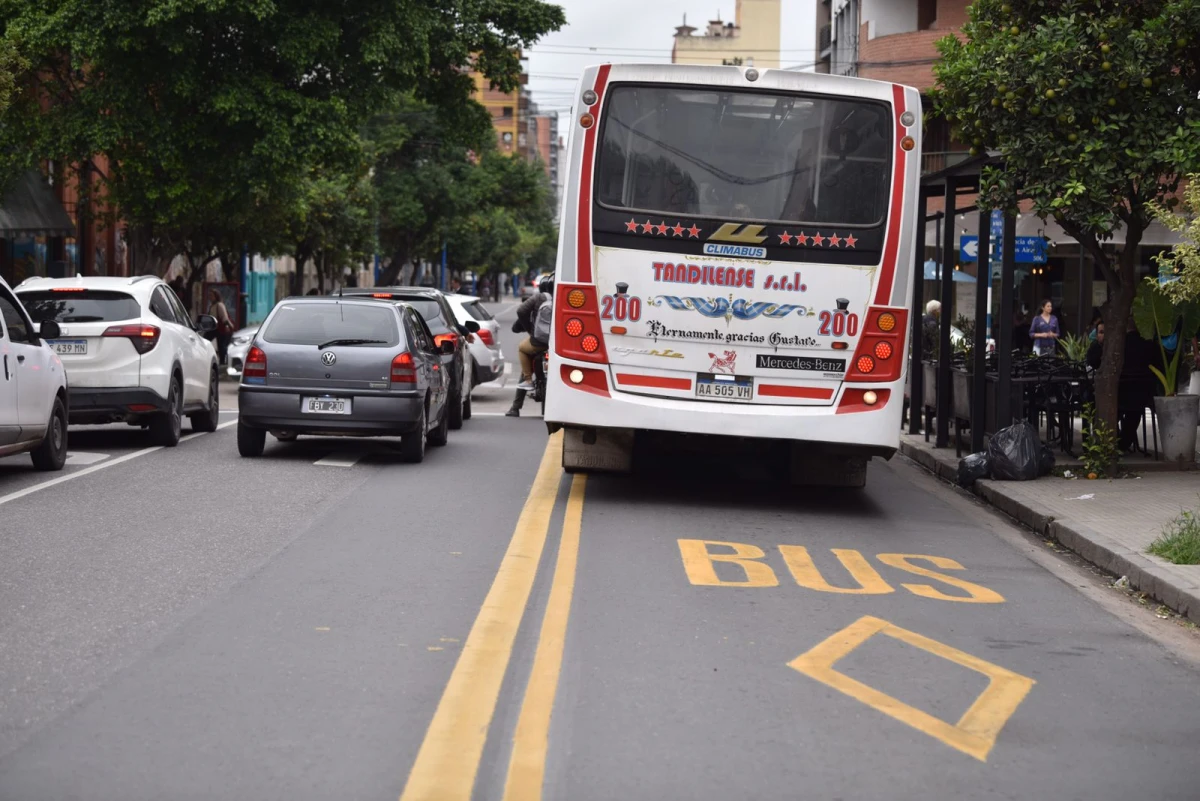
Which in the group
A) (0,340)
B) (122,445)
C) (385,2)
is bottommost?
(122,445)

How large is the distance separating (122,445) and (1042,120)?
384 inches

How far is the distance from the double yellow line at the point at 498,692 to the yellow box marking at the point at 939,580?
1.97 meters

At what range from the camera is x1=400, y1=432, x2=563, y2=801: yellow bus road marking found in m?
5.16

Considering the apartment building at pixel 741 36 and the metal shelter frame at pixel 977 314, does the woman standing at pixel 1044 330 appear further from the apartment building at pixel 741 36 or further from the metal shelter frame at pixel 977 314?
the apartment building at pixel 741 36

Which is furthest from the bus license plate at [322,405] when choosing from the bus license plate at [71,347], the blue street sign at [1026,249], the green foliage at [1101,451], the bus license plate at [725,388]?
the blue street sign at [1026,249]

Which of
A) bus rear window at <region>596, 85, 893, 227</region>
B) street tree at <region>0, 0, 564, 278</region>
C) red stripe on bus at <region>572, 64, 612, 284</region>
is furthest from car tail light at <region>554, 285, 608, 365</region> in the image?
street tree at <region>0, 0, 564, 278</region>

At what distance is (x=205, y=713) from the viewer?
5.94 metres

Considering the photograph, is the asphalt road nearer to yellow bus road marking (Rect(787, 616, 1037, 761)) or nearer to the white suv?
yellow bus road marking (Rect(787, 616, 1037, 761))

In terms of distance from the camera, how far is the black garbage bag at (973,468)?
15094mm

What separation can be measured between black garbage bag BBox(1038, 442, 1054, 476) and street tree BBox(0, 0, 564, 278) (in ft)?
55.6

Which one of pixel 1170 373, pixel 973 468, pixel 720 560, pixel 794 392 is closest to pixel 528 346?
pixel 973 468

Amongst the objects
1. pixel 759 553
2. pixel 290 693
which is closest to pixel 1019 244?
pixel 759 553

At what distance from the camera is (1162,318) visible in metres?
16.3

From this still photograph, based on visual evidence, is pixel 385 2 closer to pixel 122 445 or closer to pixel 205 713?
pixel 122 445
